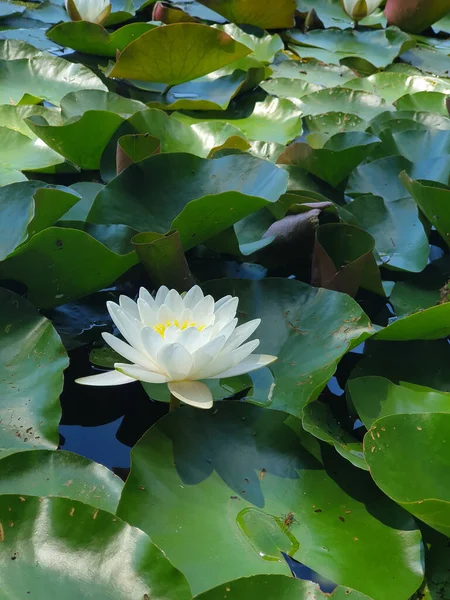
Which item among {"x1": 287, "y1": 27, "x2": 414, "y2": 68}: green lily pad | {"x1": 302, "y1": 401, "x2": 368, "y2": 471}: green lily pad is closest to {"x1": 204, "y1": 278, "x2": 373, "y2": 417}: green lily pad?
{"x1": 302, "y1": 401, "x2": 368, "y2": 471}: green lily pad

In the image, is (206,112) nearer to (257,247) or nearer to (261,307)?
(257,247)

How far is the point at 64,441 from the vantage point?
1.09m

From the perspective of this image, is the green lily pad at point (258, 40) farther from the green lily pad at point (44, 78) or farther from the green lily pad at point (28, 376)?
the green lily pad at point (28, 376)

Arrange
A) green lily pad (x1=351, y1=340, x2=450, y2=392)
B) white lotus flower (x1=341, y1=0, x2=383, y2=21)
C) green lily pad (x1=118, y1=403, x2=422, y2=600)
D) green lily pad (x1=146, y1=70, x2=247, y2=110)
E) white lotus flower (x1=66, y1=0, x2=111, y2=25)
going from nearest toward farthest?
1. green lily pad (x1=118, y1=403, x2=422, y2=600)
2. green lily pad (x1=351, y1=340, x2=450, y2=392)
3. green lily pad (x1=146, y1=70, x2=247, y2=110)
4. white lotus flower (x1=66, y1=0, x2=111, y2=25)
5. white lotus flower (x1=341, y1=0, x2=383, y2=21)

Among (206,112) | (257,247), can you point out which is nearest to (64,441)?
(257,247)

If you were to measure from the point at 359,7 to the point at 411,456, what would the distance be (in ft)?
9.51

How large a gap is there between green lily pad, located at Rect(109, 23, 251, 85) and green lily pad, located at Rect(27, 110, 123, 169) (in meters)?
0.53

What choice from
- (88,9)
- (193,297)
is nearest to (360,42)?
(88,9)

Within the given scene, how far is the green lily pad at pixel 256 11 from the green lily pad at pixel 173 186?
1.85m

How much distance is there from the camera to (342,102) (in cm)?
236

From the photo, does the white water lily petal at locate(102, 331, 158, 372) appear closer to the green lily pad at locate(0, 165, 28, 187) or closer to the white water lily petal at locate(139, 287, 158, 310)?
the white water lily petal at locate(139, 287, 158, 310)

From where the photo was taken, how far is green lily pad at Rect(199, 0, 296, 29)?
296cm

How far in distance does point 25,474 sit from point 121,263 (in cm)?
45

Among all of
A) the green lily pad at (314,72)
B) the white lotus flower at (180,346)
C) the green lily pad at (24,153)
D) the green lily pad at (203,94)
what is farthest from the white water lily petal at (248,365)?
the green lily pad at (314,72)
